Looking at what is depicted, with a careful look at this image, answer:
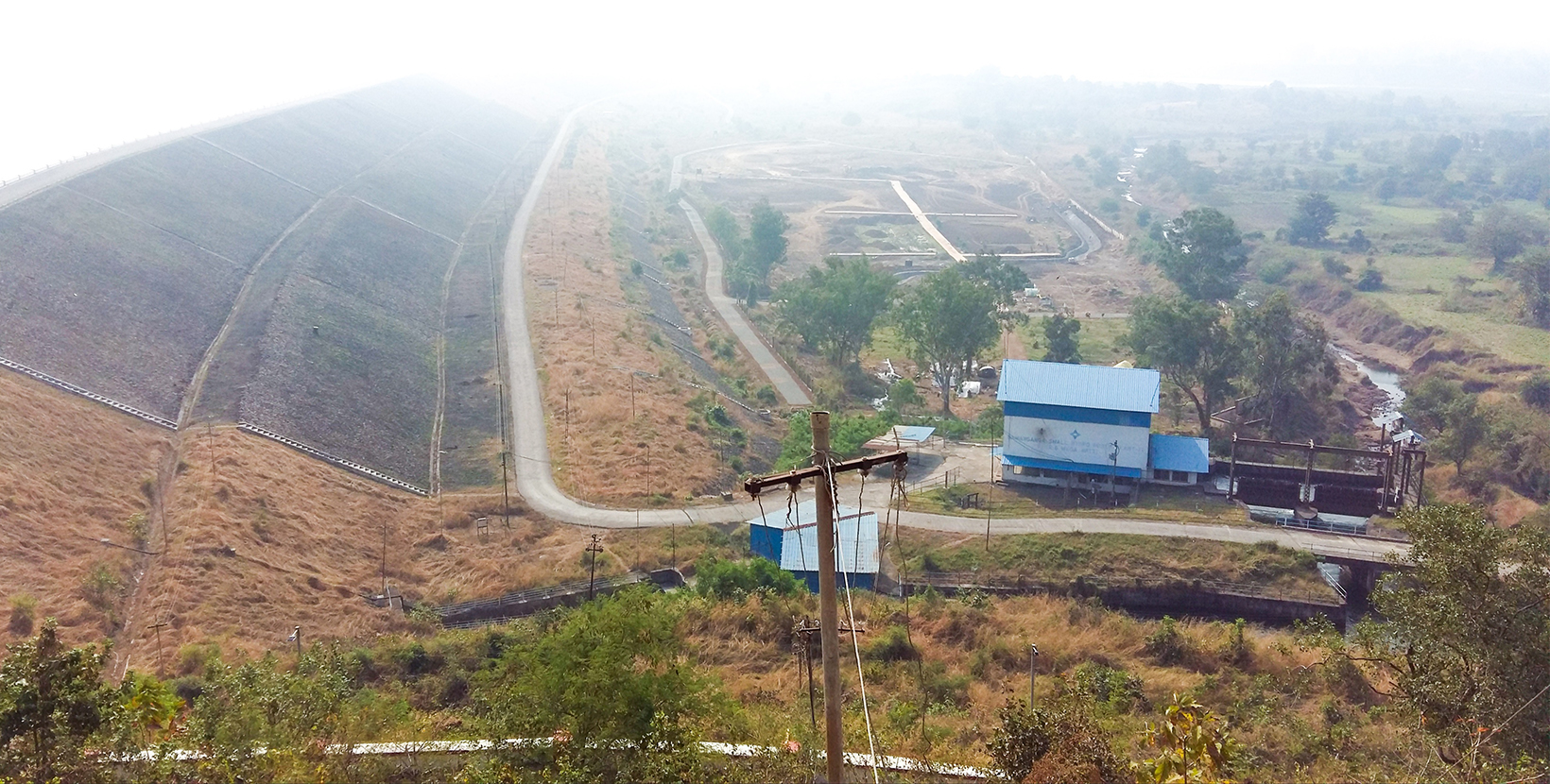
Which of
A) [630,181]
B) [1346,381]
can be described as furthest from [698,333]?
[630,181]

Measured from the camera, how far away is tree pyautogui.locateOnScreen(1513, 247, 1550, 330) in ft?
205

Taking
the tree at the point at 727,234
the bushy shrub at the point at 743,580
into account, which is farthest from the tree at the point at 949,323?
the tree at the point at 727,234

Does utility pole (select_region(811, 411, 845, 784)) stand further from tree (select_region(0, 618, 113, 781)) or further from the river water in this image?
the river water

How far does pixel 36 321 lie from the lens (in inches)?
1522

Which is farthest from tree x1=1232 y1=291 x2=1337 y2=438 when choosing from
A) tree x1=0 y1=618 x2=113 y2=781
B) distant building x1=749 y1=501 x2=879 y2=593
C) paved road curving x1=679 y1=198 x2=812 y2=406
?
tree x1=0 y1=618 x2=113 y2=781

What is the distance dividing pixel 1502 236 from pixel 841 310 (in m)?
58.1

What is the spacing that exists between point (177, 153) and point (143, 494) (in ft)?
146

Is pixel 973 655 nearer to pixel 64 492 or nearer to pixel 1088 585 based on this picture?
pixel 1088 585

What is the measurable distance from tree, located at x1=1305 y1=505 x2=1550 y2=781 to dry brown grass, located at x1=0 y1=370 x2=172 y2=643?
90.9 ft

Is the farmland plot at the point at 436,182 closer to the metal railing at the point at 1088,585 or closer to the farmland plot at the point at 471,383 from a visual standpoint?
the farmland plot at the point at 471,383

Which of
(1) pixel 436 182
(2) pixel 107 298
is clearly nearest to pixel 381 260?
(2) pixel 107 298

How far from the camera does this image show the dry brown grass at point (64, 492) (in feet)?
79.5

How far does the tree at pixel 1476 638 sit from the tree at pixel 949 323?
32.1 m

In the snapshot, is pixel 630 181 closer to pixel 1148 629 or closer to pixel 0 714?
pixel 1148 629
